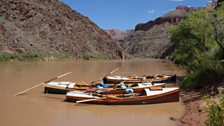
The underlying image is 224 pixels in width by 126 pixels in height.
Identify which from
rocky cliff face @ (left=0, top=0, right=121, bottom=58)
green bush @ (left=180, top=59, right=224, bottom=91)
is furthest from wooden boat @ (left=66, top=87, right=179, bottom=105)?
rocky cliff face @ (left=0, top=0, right=121, bottom=58)

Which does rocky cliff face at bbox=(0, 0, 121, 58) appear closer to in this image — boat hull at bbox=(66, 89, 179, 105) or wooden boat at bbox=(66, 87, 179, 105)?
wooden boat at bbox=(66, 87, 179, 105)

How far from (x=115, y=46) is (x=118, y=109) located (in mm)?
113876

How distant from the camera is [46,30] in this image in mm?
92375

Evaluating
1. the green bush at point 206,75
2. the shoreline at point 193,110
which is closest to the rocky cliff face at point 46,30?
the green bush at point 206,75

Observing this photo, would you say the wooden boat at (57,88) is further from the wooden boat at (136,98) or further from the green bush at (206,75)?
the green bush at (206,75)

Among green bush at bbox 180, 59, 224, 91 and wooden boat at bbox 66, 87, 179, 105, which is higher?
green bush at bbox 180, 59, 224, 91

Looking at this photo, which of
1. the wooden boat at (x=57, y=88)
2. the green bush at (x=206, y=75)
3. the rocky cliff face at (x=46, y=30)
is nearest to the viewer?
the green bush at (x=206, y=75)

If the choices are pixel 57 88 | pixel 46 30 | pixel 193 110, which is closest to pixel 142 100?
Answer: pixel 193 110

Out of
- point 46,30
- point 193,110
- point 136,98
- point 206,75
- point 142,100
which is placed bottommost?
point 193,110

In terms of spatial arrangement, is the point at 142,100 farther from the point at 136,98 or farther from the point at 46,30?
the point at 46,30

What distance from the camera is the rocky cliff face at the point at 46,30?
265 feet

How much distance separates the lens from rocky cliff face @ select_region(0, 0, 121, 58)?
265 feet

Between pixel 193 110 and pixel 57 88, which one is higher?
pixel 57 88

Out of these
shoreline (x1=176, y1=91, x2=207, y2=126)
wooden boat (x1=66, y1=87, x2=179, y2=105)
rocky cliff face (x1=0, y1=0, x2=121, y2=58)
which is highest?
rocky cliff face (x1=0, y1=0, x2=121, y2=58)
